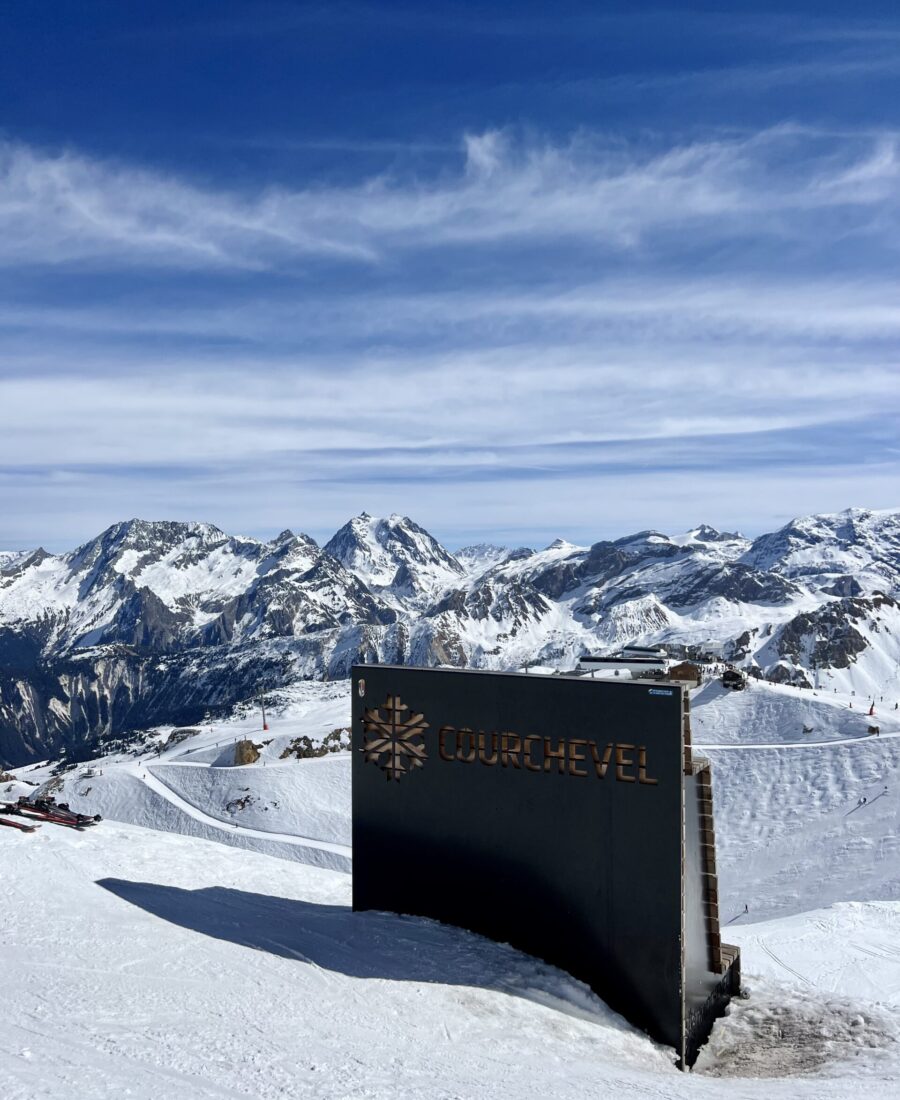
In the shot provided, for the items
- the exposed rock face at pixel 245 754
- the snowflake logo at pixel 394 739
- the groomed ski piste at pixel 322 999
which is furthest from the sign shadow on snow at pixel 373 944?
the exposed rock face at pixel 245 754

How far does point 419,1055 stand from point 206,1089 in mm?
3999

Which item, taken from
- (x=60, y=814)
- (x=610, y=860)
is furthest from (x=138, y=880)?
(x=610, y=860)

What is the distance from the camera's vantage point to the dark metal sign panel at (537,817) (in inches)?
677

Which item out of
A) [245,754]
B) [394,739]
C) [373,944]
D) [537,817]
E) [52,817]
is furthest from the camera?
Answer: [245,754]

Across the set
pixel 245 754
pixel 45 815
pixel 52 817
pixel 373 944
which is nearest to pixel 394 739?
pixel 373 944

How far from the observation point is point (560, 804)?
1883 cm

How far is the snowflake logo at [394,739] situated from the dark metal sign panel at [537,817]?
33 mm

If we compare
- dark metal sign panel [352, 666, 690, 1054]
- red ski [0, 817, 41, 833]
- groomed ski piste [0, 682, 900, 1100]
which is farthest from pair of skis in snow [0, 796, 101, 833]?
dark metal sign panel [352, 666, 690, 1054]

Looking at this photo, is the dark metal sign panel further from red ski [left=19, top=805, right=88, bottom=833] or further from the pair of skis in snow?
the pair of skis in snow

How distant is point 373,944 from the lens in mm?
19734

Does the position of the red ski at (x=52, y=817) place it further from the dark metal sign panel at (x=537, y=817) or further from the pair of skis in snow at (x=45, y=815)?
the dark metal sign panel at (x=537, y=817)

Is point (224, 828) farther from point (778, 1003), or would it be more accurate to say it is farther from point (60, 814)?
point (778, 1003)

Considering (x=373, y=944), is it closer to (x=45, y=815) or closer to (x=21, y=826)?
(x=21, y=826)

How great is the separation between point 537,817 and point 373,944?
504cm
